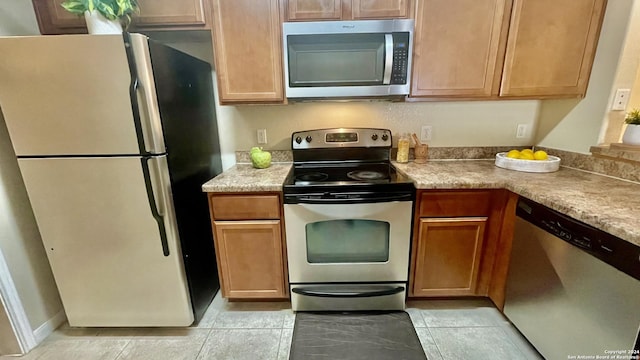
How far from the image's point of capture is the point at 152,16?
161cm

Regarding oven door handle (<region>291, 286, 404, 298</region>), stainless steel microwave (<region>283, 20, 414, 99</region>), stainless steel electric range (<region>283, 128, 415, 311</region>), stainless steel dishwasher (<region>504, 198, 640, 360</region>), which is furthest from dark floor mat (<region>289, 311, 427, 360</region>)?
stainless steel microwave (<region>283, 20, 414, 99</region>)

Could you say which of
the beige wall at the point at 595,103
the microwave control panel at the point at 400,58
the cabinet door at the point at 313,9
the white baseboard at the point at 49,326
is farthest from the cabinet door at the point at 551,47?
the white baseboard at the point at 49,326

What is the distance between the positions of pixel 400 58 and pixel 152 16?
1508 mm

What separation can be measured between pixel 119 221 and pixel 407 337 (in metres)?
1.76

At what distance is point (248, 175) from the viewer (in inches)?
71.0

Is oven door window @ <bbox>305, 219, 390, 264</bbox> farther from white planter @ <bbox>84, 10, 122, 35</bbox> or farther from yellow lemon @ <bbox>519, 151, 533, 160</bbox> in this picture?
white planter @ <bbox>84, 10, 122, 35</bbox>

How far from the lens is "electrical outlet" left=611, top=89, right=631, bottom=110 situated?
5.16 feet

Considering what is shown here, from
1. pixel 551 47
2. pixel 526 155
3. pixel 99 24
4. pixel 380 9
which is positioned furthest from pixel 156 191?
pixel 551 47

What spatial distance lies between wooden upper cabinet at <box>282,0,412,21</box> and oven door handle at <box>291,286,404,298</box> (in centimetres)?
167

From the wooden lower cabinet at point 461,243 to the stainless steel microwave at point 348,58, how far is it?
2.41 feet

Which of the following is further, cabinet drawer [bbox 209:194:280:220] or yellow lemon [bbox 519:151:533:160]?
yellow lemon [bbox 519:151:533:160]

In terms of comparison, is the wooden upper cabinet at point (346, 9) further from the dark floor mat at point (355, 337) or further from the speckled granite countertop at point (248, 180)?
the dark floor mat at point (355, 337)

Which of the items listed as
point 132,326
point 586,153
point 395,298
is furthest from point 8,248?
point 586,153

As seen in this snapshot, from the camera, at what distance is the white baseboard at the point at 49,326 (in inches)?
64.1
